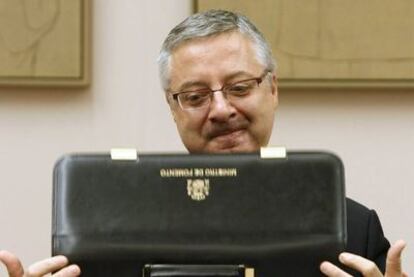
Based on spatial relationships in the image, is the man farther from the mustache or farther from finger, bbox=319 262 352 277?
finger, bbox=319 262 352 277

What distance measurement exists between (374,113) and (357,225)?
553 mm

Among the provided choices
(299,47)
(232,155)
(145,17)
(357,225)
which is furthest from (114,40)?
(232,155)

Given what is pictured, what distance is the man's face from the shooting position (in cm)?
162

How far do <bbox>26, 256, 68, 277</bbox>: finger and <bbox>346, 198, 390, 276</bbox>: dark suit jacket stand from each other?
657 mm

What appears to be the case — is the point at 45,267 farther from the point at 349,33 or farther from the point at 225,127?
the point at 349,33

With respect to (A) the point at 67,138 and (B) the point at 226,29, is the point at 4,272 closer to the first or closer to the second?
(A) the point at 67,138

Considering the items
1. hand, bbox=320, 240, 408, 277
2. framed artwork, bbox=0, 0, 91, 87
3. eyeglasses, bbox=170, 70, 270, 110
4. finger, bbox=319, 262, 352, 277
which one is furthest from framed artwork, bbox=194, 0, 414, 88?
finger, bbox=319, 262, 352, 277

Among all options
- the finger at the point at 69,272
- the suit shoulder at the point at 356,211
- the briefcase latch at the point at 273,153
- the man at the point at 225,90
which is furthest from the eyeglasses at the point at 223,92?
the finger at the point at 69,272

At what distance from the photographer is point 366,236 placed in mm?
1656

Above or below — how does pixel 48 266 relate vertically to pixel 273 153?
below

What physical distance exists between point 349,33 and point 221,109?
26.3 inches

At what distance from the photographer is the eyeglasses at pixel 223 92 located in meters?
1.62

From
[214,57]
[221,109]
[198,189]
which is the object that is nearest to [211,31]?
[214,57]

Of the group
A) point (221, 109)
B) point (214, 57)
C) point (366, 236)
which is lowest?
point (366, 236)
